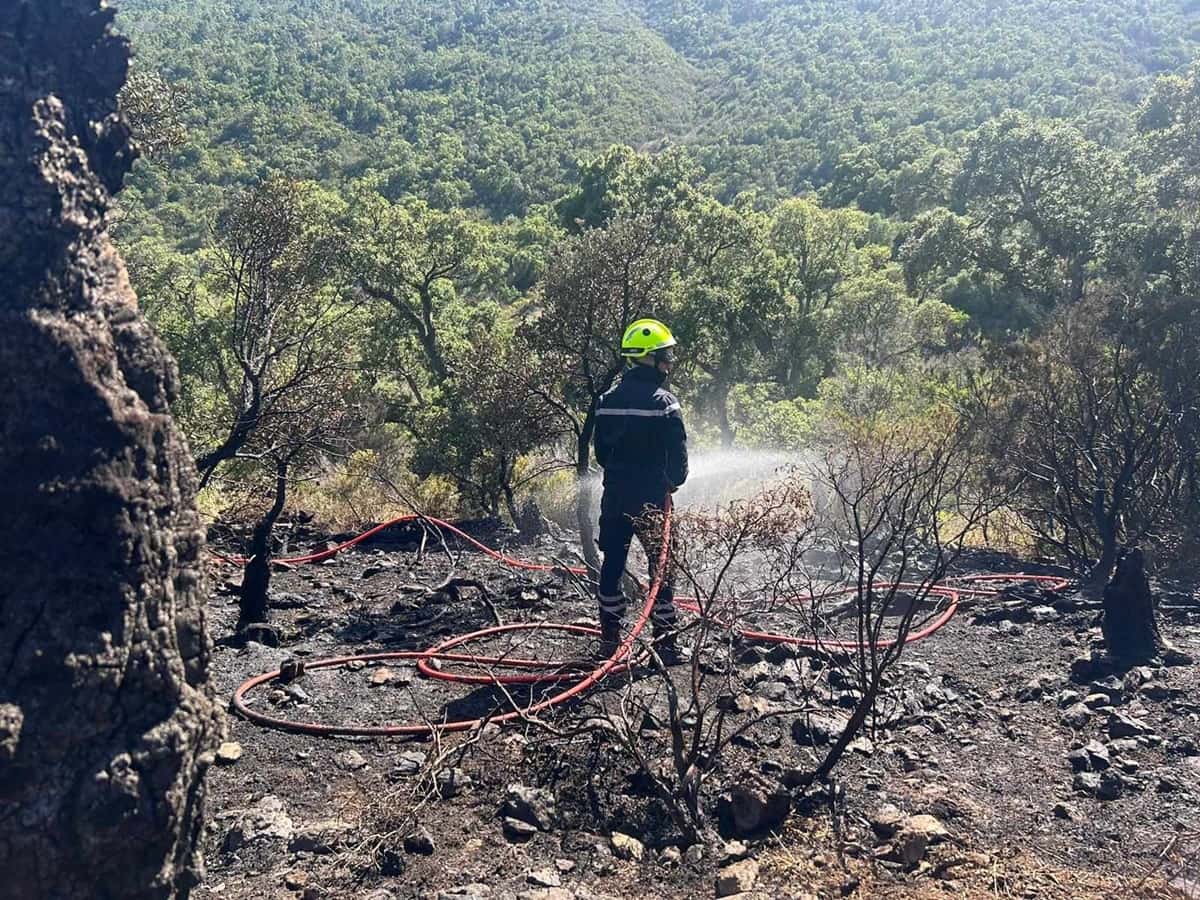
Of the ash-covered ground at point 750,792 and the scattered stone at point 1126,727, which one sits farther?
the scattered stone at point 1126,727

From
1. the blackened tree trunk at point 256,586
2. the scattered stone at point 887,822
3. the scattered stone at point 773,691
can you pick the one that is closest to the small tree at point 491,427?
the blackened tree trunk at point 256,586

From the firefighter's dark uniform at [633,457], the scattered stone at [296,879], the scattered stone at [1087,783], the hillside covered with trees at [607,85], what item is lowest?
the scattered stone at [296,879]

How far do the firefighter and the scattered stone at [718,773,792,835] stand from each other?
1758 millimetres

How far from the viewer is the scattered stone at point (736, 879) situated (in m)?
3.60

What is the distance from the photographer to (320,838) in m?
3.81

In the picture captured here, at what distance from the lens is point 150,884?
2.61 m

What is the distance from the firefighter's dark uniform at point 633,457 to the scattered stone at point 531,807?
1.82 metres

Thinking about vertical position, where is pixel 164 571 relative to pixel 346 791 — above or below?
above

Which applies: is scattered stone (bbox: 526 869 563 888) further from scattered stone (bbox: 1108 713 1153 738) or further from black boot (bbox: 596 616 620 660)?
scattered stone (bbox: 1108 713 1153 738)

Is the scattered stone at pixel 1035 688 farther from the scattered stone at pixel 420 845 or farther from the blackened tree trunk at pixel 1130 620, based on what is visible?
the scattered stone at pixel 420 845

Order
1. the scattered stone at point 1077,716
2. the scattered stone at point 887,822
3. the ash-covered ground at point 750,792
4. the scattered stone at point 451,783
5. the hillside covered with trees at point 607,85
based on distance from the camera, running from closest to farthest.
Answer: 1. the ash-covered ground at point 750,792
2. the scattered stone at point 887,822
3. the scattered stone at point 451,783
4. the scattered stone at point 1077,716
5. the hillside covered with trees at point 607,85

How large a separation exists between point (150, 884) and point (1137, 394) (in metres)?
9.25

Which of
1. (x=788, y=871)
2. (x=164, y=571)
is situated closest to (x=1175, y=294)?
(x=788, y=871)

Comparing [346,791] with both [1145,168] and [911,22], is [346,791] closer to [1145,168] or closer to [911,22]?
[1145,168]
